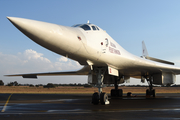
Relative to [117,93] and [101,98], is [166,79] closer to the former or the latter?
[117,93]

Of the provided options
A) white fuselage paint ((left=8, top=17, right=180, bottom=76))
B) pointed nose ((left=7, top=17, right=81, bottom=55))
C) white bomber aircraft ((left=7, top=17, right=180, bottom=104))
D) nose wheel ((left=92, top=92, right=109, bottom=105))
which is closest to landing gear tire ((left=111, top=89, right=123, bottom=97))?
white bomber aircraft ((left=7, top=17, right=180, bottom=104))

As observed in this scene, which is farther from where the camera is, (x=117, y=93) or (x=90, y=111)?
(x=117, y=93)

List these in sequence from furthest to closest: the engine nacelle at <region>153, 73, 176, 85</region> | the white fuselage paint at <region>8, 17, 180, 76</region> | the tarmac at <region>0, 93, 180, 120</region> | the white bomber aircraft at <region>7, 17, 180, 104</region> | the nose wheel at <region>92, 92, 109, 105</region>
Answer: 1. the engine nacelle at <region>153, 73, 176, 85</region>
2. the nose wheel at <region>92, 92, 109, 105</region>
3. the white bomber aircraft at <region>7, 17, 180, 104</region>
4. the white fuselage paint at <region>8, 17, 180, 76</region>
5. the tarmac at <region>0, 93, 180, 120</region>

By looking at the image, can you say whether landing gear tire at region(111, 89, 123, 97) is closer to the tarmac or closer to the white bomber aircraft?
the white bomber aircraft

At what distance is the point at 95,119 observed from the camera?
5395 millimetres

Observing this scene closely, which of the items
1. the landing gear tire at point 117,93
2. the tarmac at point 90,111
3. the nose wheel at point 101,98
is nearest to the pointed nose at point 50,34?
the tarmac at point 90,111

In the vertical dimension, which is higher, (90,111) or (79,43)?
(79,43)

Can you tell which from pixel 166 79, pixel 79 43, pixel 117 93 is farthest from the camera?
pixel 117 93

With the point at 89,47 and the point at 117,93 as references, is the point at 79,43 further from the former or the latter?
the point at 117,93

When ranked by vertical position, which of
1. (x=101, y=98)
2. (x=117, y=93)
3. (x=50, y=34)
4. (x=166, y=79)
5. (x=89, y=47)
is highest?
(x=50, y=34)

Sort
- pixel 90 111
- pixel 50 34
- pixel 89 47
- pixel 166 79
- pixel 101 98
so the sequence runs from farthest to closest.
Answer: pixel 166 79, pixel 101 98, pixel 89 47, pixel 90 111, pixel 50 34

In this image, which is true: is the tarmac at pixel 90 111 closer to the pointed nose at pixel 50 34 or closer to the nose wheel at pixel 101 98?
the nose wheel at pixel 101 98

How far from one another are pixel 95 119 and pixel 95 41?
14.9 ft

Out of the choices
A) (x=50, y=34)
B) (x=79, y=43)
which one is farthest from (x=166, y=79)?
(x=50, y=34)
